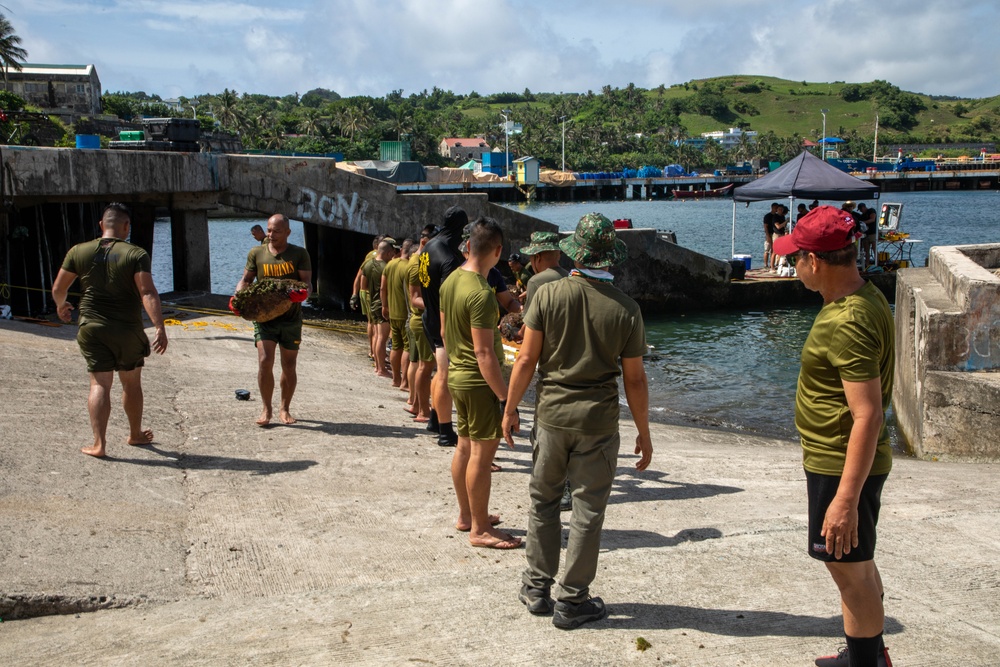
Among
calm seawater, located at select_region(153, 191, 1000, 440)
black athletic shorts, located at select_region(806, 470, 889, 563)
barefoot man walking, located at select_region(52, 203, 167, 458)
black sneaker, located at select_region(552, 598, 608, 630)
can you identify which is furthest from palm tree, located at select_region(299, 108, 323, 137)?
black athletic shorts, located at select_region(806, 470, 889, 563)

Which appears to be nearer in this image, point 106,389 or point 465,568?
point 465,568

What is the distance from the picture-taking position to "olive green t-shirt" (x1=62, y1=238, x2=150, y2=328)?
20.7 feet

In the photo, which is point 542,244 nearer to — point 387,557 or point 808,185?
point 387,557

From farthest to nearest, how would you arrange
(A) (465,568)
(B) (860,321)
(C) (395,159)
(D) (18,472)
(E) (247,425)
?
(C) (395,159) < (E) (247,425) < (D) (18,472) < (A) (465,568) < (B) (860,321)

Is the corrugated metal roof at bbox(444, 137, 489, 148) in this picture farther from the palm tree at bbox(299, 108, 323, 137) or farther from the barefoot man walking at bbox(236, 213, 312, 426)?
the barefoot man walking at bbox(236, 213, 312, 426)

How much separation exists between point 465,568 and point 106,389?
3.16 metres

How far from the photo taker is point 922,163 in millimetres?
128875

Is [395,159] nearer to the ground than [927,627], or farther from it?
farther from it

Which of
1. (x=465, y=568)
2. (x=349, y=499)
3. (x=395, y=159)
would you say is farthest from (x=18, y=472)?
(x=395, y=159)

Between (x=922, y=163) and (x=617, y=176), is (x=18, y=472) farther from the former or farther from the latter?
(x=922, y=163)

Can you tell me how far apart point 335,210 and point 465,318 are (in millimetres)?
13176

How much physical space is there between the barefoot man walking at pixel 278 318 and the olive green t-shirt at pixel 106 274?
121 cm

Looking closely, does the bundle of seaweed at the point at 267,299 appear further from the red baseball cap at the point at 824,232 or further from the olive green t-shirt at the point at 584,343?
the red baseball cap at the point at 824,232

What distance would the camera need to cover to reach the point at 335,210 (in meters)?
17.6
